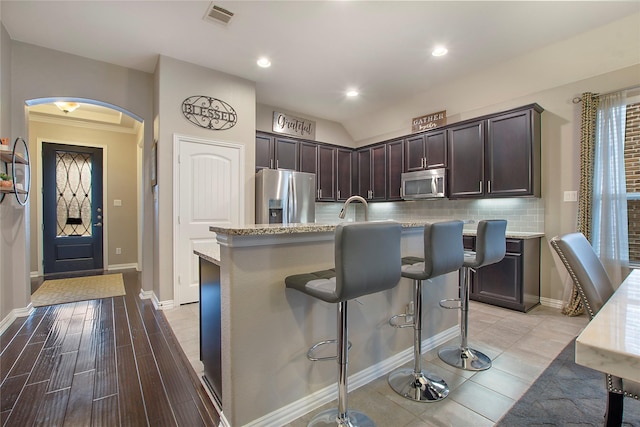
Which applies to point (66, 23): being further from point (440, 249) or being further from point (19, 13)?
point (440, 249)

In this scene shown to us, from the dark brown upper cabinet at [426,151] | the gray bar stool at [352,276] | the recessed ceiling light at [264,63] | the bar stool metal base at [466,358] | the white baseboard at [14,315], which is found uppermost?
the recessed ceiling light at [264,63]

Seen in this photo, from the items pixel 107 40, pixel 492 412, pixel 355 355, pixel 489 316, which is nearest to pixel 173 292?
pixel 355 355

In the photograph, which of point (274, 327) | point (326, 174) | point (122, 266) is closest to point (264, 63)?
point (326, 174)

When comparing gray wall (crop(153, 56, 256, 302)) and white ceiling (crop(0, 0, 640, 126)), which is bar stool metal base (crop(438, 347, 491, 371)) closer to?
white ceiling (crop(0, 0, 640, 126))

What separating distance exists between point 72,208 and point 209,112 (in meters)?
3.89

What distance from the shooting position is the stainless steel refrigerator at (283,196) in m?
3.96

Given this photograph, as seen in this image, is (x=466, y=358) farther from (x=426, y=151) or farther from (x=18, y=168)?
(x=18, y=168)

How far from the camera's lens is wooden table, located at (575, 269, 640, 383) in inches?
21.5

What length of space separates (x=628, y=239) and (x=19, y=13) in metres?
6.36

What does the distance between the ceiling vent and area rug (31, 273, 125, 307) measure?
3.65 metres

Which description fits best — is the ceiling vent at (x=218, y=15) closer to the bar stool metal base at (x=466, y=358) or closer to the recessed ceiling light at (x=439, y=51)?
the recessed ceiling light at (x=439, y=51)

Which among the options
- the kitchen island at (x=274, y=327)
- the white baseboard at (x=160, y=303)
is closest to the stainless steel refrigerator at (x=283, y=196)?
the white baseboard at (x=160, y=303)

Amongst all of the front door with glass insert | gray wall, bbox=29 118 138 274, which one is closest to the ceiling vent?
gray wall, bbox=29 118 138 274

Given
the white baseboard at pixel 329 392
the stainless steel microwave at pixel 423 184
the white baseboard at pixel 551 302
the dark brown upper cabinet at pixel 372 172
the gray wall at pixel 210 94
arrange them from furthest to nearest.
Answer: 1. the dark brown upper cabinet at pixel 372 172
2. the stainless steel microwave at pixel 423 184
3. the white baseboard at pixel 551 302
4. the gray wall at pixel 210 94
5. the white baseboard at pixel 329 392
